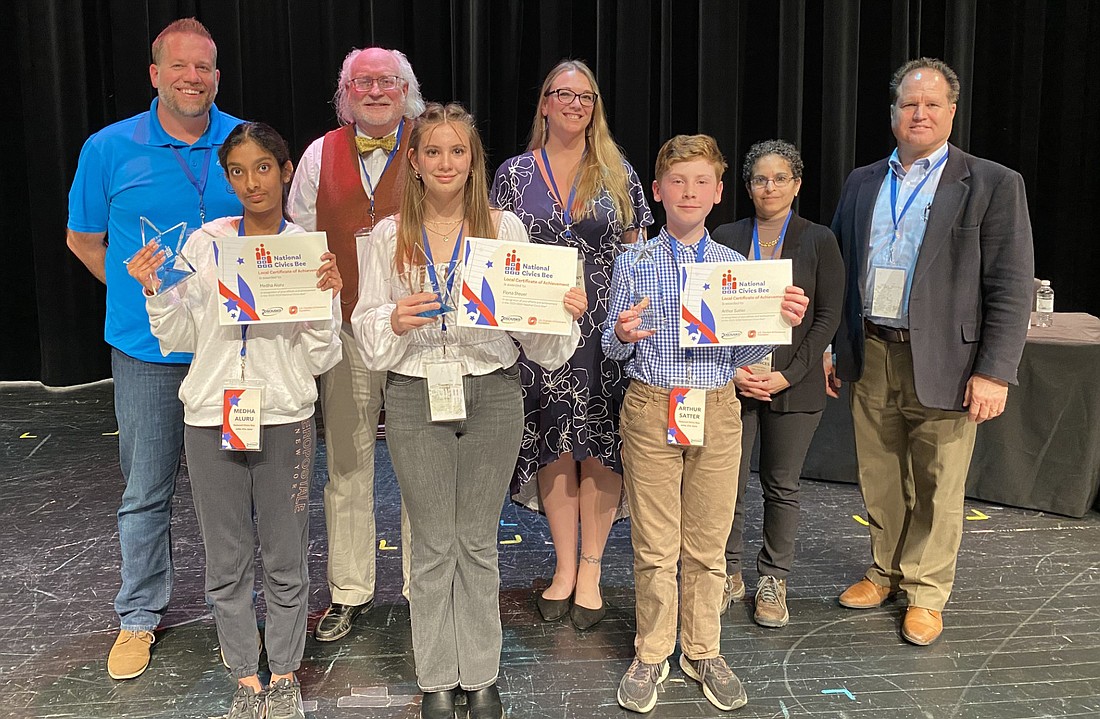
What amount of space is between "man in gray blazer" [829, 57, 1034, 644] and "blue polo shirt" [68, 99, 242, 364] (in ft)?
6.68

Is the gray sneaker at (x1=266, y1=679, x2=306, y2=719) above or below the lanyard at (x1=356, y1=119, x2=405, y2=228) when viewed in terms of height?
below

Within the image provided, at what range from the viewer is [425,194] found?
7.41 ft

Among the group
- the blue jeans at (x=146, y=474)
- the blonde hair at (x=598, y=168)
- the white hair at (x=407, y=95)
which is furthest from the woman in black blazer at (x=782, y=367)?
the blue jeans at (x=146, y=474)

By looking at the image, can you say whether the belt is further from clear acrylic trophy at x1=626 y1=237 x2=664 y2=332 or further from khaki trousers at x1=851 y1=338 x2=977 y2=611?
clear acrylic trophy at x1=626 y1=237 x2=664 y2=332

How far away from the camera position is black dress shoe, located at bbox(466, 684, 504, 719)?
235 centimetres

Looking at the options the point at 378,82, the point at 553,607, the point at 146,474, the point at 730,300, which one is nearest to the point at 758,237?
the point at 730,300

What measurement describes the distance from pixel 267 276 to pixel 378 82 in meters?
0.86

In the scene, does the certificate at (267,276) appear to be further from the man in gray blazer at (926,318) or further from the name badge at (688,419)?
the man in gray blazer at (926,318)

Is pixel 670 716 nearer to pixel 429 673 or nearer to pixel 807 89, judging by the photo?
pixel 429 673

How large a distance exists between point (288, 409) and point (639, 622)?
3.78 ft

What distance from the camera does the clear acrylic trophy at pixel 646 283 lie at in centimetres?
240

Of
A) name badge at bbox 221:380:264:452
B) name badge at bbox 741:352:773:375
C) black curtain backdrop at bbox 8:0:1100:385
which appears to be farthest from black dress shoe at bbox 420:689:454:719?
black curtain backdrop at bbox 8:0:1100:385

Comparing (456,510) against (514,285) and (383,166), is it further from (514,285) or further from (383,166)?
(383,166)

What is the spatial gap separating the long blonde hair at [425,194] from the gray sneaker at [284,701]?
118 centimetres
